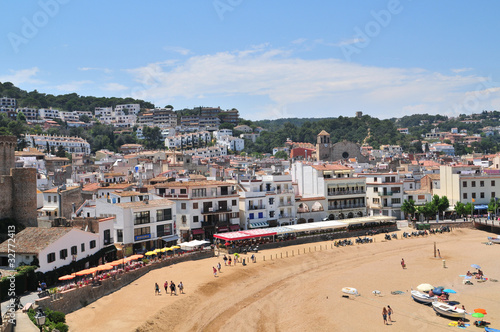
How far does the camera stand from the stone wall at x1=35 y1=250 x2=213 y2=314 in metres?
30.9

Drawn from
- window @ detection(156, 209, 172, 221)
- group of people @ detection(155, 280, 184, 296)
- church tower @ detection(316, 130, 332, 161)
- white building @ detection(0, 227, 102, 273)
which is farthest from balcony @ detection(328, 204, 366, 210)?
church tower @ detection(316, 130, 332, 161)

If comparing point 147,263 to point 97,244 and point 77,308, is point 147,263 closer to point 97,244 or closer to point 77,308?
point 97,244

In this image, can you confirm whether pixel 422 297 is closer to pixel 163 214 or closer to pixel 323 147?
pixel 163 214

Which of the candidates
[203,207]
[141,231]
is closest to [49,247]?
[141,231]

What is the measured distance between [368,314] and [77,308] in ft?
66.2

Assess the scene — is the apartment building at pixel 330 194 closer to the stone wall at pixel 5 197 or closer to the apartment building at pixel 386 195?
the apartment building at pixel 386 195

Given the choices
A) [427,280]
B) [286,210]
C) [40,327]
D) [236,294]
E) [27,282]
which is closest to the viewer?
[40,327]

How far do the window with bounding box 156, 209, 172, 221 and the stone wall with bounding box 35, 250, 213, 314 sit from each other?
7.27 meters

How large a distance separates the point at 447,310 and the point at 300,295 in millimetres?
11002

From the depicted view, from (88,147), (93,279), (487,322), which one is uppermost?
(88,147)

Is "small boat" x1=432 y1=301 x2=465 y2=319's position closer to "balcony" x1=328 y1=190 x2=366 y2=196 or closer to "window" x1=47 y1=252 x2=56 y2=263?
"window" x1=47 y1=252 x2=56 y2=263

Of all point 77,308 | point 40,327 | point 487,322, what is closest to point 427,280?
point 487,322

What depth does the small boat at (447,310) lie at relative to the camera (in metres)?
33.0

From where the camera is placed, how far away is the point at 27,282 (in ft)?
114
